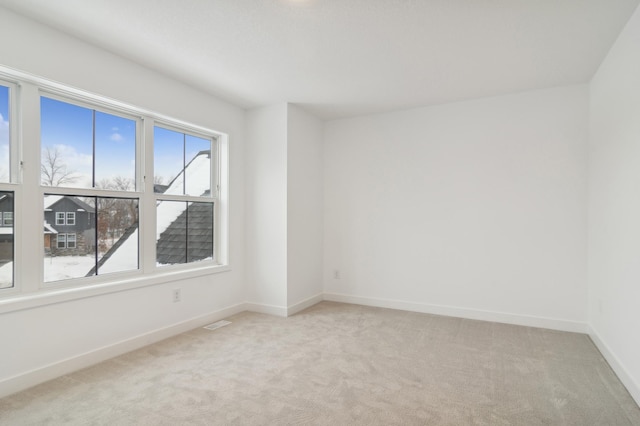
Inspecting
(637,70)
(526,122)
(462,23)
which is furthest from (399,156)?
(637,70)

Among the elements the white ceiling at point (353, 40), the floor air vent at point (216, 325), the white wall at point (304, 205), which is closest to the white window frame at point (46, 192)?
the white ceiling at point (353, 40)

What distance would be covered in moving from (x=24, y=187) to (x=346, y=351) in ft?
9.23

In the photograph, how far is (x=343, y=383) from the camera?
2406 millimetres

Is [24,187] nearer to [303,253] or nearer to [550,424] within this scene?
[303,253]

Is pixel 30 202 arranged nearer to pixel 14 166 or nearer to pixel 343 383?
pixel 14 166

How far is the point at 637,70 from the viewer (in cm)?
225

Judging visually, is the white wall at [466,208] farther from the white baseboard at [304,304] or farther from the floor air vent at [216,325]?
the floor air vent at [216,325]

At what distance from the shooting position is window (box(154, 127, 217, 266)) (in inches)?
136

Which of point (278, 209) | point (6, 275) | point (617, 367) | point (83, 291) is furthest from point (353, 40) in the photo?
point (617, 367)

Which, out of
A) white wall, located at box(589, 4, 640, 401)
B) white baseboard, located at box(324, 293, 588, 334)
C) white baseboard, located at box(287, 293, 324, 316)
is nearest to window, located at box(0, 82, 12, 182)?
white baseboard, located at box(287, 293, 324, 316)

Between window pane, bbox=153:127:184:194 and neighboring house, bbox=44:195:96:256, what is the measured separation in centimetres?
70

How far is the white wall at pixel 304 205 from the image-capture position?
4117 millimetres

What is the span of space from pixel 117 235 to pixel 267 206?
1.66m

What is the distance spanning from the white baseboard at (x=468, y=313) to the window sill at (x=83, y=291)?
210cm
